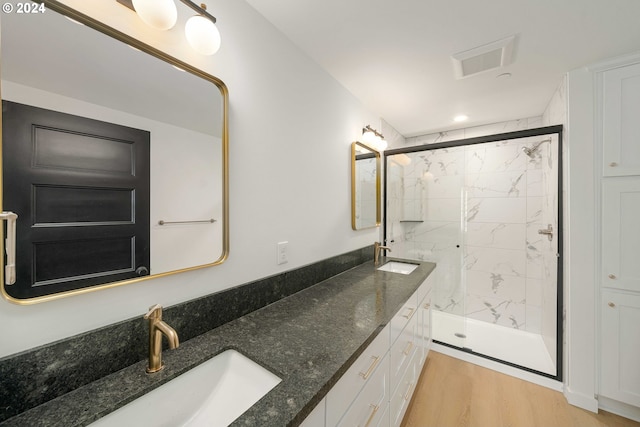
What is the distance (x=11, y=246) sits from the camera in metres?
0.55

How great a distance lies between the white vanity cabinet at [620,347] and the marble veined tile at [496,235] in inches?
42.8

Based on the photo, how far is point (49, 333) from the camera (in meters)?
0.63

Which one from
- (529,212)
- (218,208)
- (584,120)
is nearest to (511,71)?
(584,120)

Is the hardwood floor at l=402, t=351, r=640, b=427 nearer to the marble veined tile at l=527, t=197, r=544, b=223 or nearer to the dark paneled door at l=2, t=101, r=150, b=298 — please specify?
the marble veined tile at l=527, t=197, r=544, b=223

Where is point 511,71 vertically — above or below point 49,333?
above

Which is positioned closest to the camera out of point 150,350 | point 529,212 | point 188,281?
point 150,350

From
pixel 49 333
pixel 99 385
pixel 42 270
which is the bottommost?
pixel 99 385

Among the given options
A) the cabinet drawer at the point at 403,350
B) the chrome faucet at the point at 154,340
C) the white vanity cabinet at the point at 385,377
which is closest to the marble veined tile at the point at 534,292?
the white vanity cabinet at the point at 385,377

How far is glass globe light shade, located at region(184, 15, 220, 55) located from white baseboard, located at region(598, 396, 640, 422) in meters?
3.13

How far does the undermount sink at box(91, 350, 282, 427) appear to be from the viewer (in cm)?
65

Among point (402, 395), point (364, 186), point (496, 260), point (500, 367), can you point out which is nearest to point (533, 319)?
point (496, 260)

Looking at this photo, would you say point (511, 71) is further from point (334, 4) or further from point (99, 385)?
point (99, 385)

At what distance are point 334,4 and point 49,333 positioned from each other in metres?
1.63

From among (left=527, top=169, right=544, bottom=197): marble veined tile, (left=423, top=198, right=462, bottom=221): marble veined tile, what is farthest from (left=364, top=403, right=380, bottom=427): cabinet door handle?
(left=527, top=169, right=544, bottom=197): marble veined tile
